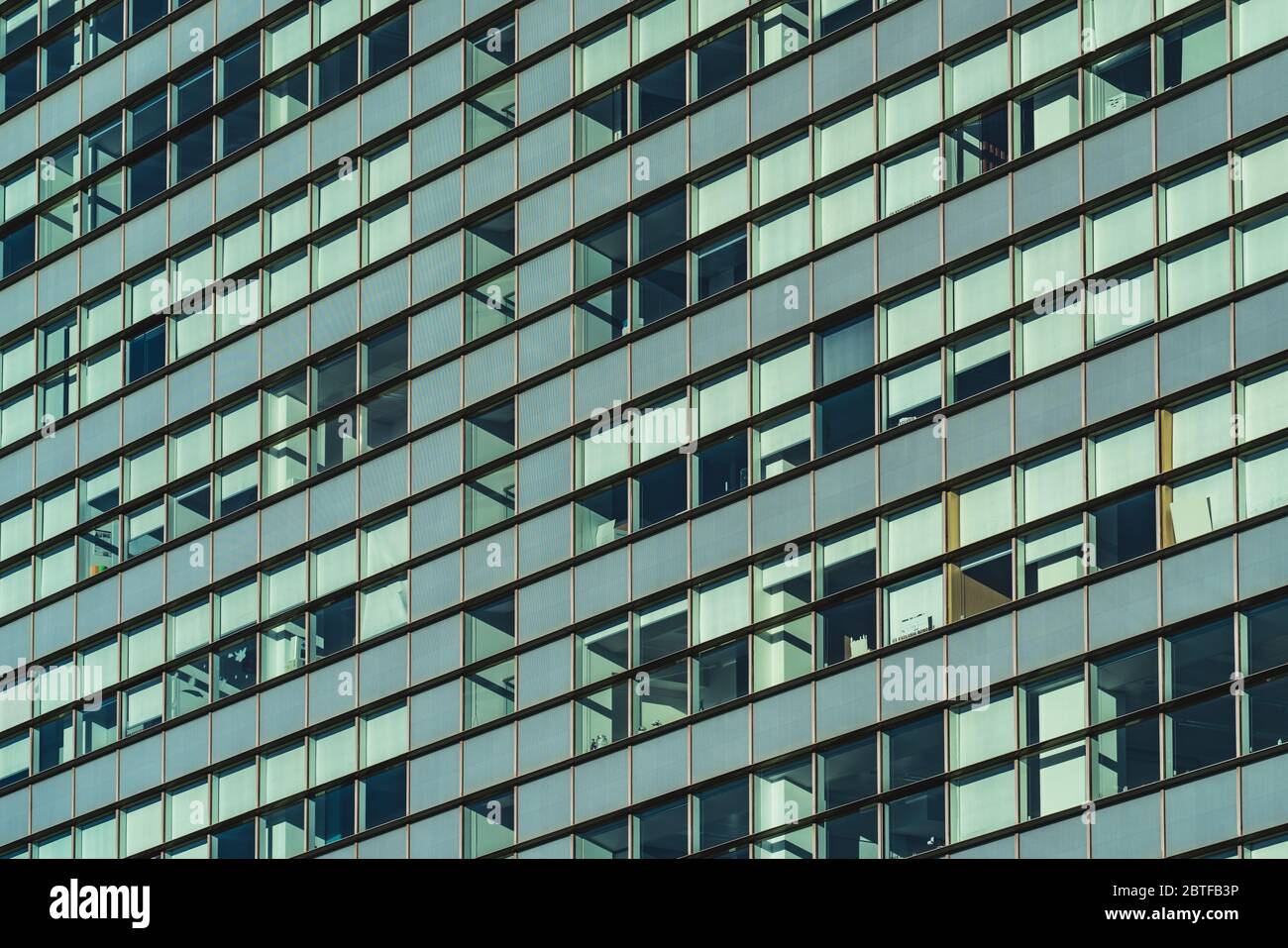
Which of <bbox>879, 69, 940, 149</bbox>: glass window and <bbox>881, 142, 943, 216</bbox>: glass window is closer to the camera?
<bbox>881, 142, 943, 216</bbox>: glass window

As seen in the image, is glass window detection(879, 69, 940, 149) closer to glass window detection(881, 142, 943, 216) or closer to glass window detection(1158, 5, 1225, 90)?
glass window detection(881, 142, 943, 216)

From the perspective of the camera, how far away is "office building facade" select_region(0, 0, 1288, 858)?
56.1 metres

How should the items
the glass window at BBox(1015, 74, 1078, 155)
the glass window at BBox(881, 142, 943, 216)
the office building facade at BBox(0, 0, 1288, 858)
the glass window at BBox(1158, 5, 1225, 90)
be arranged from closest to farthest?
1. the office building facade at BBox(0, 0, 1288, 858)
2. the glass window at BBox(1158, 5, 1225, 90)
3. the glass window at BBox(1015, 74, 1078, 155)
4. the glass window at BBox(881, 142, 943, 216)

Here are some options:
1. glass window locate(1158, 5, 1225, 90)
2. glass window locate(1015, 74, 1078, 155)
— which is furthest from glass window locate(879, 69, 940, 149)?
glass window locate(1158, 5, 1225, 90)

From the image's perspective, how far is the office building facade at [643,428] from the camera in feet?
184

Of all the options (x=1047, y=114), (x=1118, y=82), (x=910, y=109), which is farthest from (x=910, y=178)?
(x=1118, y=82)

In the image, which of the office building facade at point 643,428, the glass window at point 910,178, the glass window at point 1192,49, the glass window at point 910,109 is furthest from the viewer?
the glass window at point 910,109

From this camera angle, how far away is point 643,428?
213 feet

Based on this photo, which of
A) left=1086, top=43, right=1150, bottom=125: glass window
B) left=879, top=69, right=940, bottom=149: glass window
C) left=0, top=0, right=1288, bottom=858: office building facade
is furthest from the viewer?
left=879, top=69, right=940, bottom=149: glass window

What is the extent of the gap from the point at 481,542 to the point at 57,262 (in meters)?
17.3

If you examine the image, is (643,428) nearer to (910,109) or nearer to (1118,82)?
(910,109)

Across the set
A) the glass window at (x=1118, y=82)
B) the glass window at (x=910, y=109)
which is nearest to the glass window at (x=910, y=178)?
the glass window at (x=910, y=109)

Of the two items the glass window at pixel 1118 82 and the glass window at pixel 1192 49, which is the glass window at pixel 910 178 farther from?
the glass window at pixel 1192 49

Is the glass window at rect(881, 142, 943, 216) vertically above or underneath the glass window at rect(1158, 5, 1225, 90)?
underneath
